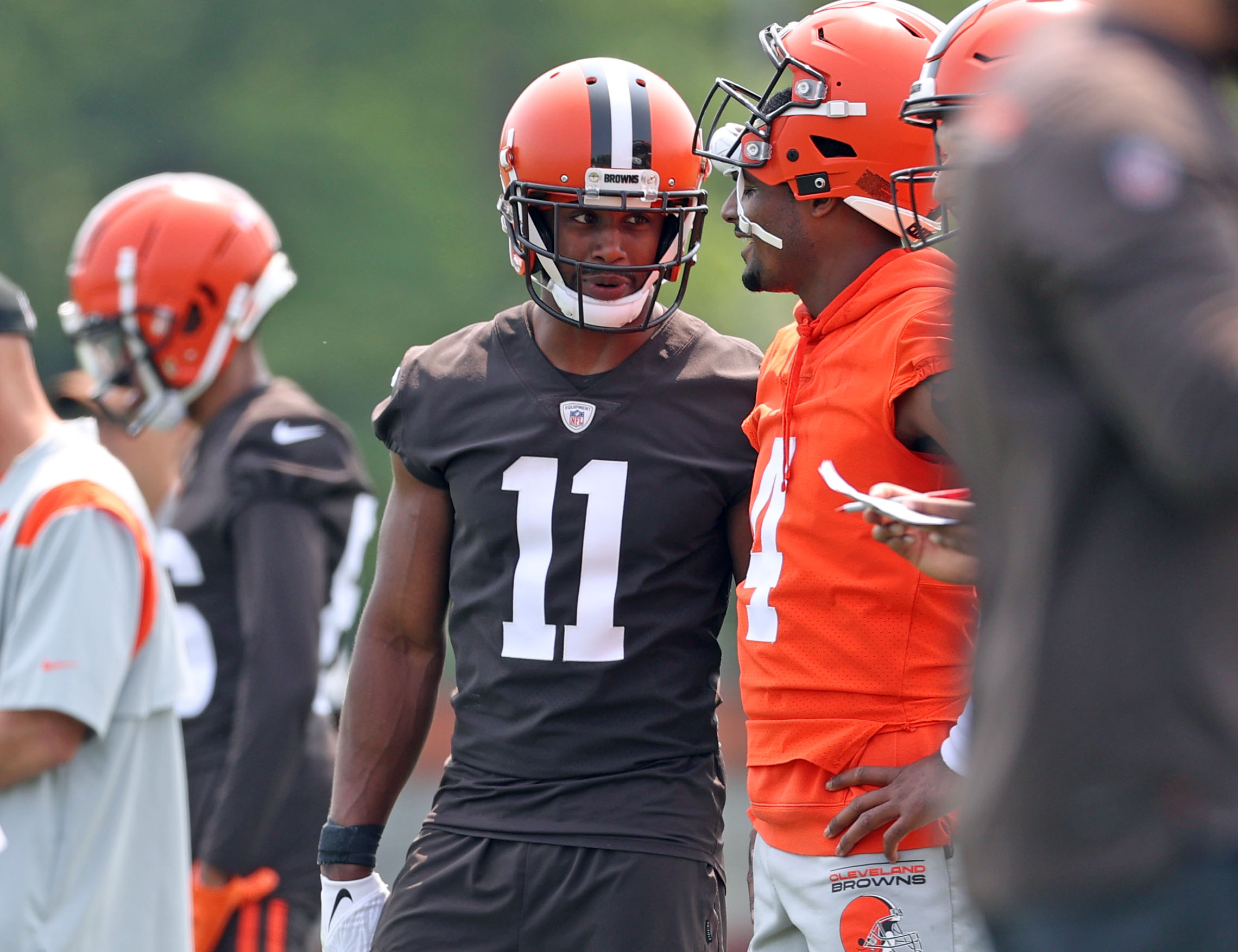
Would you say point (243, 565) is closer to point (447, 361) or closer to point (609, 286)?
point (447, 361)

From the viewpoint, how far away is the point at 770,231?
10.5ft

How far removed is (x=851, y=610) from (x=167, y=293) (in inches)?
117

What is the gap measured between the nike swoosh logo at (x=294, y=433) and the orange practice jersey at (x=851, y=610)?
190 cm

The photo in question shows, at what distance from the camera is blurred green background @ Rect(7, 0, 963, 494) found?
15539 millimetres

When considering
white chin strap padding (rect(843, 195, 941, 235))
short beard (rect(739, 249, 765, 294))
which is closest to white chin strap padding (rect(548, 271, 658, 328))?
short beard (rect(739, 249, 765, 294))

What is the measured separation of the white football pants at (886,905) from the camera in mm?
2752

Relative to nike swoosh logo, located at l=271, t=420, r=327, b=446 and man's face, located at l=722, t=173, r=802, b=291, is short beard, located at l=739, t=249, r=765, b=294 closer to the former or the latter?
man's face, located at l=722, t=173, r=802, b=291

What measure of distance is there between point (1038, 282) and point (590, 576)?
5.60 ft

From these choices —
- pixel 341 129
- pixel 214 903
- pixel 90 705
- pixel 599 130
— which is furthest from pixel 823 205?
pixel 341 129

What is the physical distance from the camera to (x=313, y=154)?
51.8ft

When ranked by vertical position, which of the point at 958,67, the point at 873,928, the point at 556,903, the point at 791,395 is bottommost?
the point at 556,903

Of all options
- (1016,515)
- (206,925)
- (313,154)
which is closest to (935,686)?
(1016,515)

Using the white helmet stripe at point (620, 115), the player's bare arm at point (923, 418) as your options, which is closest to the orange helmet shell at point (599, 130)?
the white helmet stripe at point (620, 115)

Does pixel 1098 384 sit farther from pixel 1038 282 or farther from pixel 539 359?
pixel 539 359
